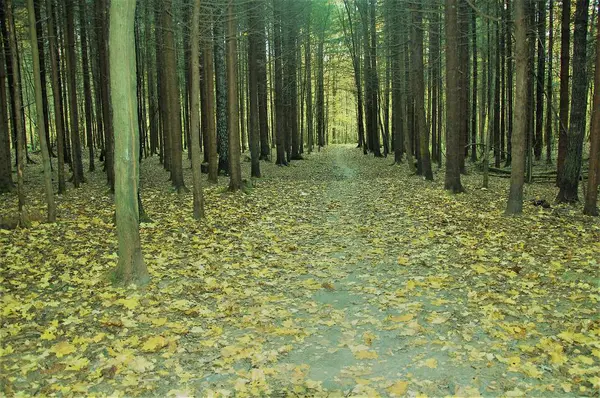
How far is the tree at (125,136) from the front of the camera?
581 centimetres

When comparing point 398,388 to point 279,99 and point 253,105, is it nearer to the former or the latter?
point 253,105

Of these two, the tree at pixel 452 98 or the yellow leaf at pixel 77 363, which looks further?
the tree at pixel 452 98

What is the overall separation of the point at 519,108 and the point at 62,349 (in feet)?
32.2

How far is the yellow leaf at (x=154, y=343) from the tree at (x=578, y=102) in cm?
1057

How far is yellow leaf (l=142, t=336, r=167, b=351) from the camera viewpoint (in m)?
4.62

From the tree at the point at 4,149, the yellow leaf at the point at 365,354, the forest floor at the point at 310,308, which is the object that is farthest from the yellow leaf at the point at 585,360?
the tree at the point at 4,149

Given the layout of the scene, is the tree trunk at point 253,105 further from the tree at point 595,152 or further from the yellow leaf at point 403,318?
the yellow leaf at point 403,318

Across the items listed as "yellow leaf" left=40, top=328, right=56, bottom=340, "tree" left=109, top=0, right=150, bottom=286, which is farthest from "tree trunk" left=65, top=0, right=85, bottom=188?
"yellow leaf" left=40, top=328, right=56, bottom=340

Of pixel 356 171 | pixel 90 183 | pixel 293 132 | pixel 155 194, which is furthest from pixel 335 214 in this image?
pixel 293 132

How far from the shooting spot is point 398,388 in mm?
3922

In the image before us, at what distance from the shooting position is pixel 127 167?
20.1 ft

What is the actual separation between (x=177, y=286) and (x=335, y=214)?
6089mm

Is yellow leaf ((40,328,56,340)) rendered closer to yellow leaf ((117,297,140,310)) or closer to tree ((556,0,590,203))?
yellow leaf ((117,297,140,310))

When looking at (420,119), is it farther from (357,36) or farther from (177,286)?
(357,36)
